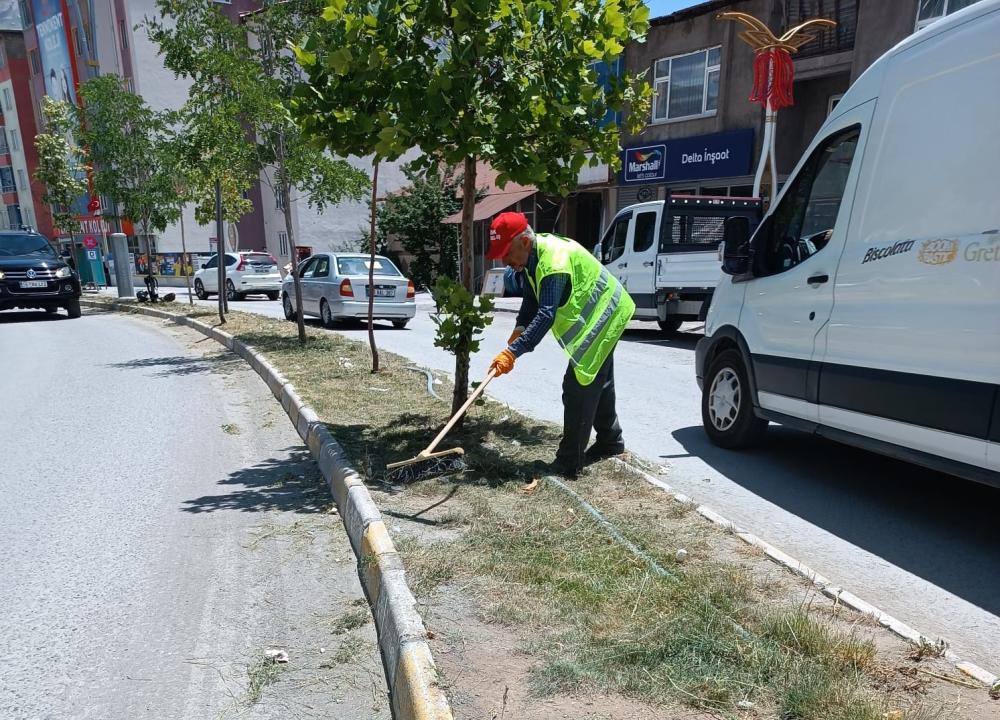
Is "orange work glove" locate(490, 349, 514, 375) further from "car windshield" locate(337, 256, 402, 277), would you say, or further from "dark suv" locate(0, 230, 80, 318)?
"dark suv" locate(0, 230, 80, 318)

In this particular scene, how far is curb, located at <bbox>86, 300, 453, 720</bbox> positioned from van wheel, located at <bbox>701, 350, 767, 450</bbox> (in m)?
2.90

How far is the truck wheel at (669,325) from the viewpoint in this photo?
1291cm

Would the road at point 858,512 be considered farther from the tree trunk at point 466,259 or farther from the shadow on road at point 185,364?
the shadow on road at point 185,364

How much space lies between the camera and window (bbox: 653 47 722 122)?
19.1m

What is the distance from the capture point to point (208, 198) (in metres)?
15.5

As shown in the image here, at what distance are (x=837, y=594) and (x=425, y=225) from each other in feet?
87.6

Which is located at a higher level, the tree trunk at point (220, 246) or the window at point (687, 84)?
the window at point (687, 84)

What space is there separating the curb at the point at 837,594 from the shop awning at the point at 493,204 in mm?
20102

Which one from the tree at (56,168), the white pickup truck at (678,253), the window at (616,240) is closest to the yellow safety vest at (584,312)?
the white pickup truck at (678,253)

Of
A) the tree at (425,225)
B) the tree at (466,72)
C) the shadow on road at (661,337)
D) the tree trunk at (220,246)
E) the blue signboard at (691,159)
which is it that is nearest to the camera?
the tree at (466,72)

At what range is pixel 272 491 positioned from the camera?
4922mm

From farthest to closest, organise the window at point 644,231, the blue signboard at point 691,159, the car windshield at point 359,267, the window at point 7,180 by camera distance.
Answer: the window at point 7,180 → the blue signboard at point 691,159 → the car windshield at point 359,267 → the window at point 644,231

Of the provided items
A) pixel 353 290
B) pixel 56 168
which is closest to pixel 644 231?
pixel 353 290

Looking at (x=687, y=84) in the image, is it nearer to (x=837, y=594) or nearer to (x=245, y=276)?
(x=245, y=276)
